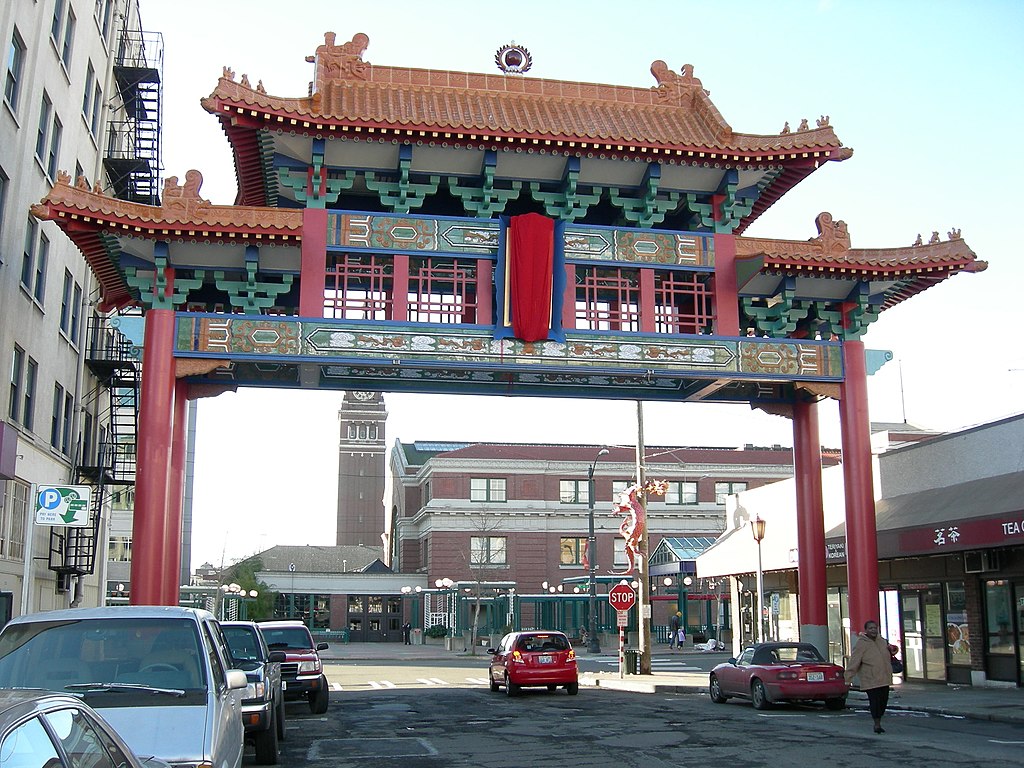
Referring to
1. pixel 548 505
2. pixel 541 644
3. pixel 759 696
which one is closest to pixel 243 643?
pixel 759 696

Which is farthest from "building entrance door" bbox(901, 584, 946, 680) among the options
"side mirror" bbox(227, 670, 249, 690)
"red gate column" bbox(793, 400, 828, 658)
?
"side mirror" bbox(227, 670, 249, 690)

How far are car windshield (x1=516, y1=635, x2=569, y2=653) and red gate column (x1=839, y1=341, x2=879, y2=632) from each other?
23.3 feet

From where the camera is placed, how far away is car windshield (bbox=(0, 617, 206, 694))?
8469 millimetres

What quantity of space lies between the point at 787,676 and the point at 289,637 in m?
9.24

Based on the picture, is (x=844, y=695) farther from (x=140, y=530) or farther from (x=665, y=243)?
(x=140, y=530)

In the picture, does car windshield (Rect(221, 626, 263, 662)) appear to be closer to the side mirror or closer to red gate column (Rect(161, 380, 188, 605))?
red gate column (Rect(161, 380, 188, 605))

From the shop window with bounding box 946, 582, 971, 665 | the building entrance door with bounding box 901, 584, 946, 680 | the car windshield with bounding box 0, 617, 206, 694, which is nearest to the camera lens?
the car windshield with bounding box 0, 617, 206, 694

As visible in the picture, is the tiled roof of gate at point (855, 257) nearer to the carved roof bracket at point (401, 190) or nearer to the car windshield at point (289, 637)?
the carved roof bracket at point (401, 190)

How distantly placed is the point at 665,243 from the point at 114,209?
425 inches

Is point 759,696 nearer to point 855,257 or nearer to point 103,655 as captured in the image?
point 855,257

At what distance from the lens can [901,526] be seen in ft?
78.6

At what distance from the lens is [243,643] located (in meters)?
16.2

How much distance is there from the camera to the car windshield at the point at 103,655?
8.47m

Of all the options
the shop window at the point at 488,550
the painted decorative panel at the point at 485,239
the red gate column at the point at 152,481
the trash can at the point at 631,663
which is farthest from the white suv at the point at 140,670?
the shop window at the point at 488,550
